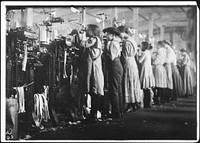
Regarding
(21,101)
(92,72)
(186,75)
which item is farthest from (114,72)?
(21,101)

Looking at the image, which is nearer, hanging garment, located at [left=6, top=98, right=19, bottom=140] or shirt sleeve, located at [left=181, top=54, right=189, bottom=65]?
hanging garment, located at [left=6, top=98, right=19, bottom=140]

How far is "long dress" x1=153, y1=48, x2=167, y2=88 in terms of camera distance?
2.35 metres

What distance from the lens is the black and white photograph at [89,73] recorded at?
224 cm

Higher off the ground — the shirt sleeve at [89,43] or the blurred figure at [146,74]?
the shirt sleeve at [89,43]

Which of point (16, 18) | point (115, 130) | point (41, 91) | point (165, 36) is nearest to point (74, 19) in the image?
point (16, 18)

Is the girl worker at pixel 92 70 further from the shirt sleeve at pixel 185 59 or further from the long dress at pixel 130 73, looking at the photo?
the shirt sleeve at pixel 185 59

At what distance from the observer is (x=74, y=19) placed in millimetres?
2268

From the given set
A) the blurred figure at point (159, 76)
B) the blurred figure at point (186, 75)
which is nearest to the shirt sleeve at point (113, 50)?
the blurred figure at point (159, 76)

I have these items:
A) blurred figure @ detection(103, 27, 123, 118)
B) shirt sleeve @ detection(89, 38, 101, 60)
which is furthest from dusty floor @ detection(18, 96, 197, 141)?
shirt sleeve @ detection(89, 38, 101, 60)

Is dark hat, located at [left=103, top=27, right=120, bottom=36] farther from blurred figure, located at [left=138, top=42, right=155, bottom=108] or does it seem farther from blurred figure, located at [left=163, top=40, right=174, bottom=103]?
blurred figure, located at [left=163, top=40, right=174, bottom=103]

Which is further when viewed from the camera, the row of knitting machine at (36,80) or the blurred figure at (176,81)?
the blurred figure at (176,81)

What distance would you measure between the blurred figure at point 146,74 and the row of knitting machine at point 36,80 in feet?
2.11

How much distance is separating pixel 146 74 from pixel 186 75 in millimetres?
400

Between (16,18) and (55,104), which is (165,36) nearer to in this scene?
(55,104)
